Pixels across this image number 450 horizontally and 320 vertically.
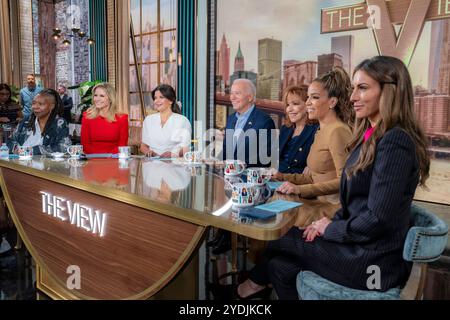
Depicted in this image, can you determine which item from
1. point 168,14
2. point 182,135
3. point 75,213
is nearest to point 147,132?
point 182,135

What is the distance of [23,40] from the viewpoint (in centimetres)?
944

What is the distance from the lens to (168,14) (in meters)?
6.39

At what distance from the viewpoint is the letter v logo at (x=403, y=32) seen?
12.6 ft

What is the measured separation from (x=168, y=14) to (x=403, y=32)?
3709 mm

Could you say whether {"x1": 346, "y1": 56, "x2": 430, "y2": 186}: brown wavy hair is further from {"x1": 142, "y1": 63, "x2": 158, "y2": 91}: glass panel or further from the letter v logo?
{"x1": 142, "y1": 63, "x2": 158, "y2": 91}: glass panel

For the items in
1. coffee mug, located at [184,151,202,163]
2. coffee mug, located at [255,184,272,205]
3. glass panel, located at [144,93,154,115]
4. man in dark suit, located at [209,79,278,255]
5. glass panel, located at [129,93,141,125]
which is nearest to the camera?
coffee mug, located at [255,184,272,205]

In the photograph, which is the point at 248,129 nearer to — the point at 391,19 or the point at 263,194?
the point at 263,194

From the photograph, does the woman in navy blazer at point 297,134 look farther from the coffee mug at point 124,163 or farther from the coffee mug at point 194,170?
the coffee mug at point 124,163

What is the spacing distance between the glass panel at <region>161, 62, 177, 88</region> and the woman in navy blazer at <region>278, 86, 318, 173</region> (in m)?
3.57

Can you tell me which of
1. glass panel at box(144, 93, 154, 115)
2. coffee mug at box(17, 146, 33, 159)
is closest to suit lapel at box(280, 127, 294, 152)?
coffee mug at box(17, 146, 33, 159)

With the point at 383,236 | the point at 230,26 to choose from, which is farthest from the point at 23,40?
the point at 383,236

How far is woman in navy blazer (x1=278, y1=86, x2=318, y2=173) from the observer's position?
2869mm

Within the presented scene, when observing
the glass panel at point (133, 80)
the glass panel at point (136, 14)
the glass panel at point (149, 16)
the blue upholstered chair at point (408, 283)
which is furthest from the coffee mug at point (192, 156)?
the glass panel at point (136, 14)

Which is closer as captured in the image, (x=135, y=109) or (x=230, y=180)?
(x=230, y=180)
